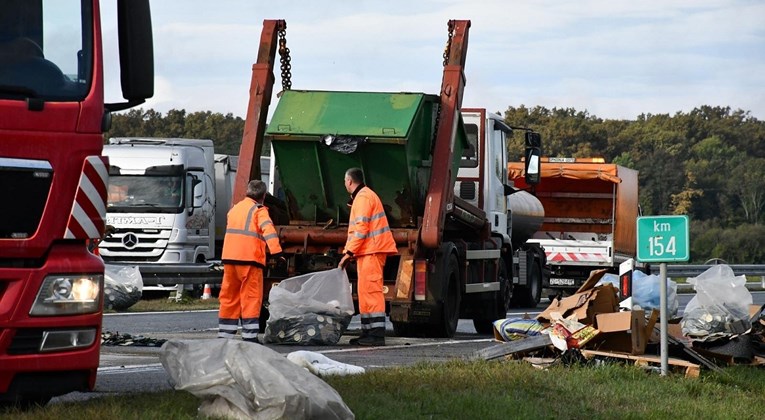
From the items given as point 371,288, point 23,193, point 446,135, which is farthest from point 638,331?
point 23,193

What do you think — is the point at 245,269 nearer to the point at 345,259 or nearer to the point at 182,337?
the point at 345,259

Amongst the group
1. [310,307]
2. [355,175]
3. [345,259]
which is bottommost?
[310,307]

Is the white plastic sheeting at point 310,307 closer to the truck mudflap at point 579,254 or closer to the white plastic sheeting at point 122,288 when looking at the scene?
the white plastic sheeting at point 122,288

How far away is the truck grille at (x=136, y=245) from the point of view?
26.1m

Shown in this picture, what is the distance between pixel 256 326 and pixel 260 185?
52.5 inches

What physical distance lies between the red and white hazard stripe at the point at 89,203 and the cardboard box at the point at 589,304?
18.0 feet

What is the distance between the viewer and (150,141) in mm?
27500

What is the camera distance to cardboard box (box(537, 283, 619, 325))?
1184cm

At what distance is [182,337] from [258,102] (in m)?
2.60

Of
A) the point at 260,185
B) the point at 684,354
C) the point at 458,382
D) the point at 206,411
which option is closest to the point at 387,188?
the point at 260,185

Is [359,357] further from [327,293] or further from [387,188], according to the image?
[387,188]

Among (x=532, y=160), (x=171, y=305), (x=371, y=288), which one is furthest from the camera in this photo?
(x=171, y=305)

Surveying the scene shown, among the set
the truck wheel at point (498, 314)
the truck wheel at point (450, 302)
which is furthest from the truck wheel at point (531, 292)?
the truck wheel at point (450, 302)

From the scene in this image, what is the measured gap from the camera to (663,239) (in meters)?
Answer: 10.7
